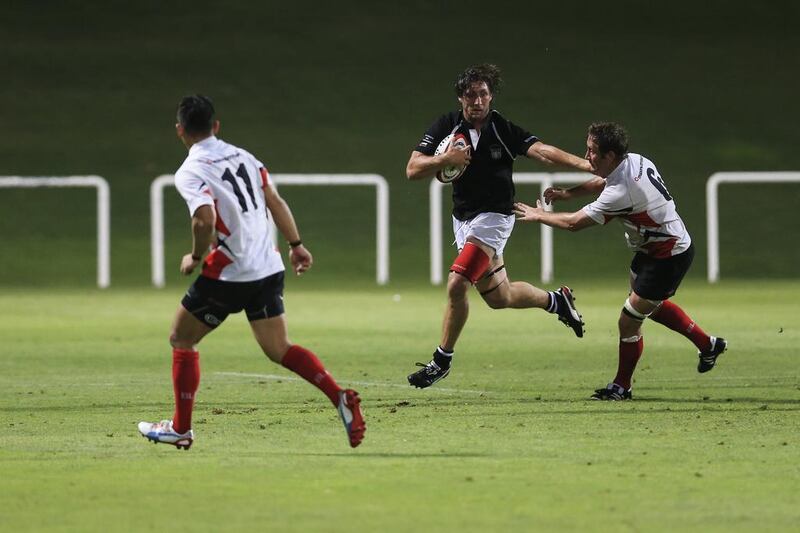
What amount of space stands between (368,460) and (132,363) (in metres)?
6.26

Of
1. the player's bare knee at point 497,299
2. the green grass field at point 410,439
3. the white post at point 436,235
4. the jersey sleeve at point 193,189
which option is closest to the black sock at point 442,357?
the green grass field at point 410,439

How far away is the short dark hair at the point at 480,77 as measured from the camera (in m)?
11.1

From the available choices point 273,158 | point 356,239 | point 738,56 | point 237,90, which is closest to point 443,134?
point 356,239

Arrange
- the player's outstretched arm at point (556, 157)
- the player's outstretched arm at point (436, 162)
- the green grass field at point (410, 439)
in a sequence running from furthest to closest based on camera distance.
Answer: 1. the player's outstretched arm at point (436, 162)
2. the player's outstretched arm at point (556, 157)
3. the green grass field at point (410, 439)

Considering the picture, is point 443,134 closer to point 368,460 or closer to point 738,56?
point 368,460

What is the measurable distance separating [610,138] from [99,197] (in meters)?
17.0

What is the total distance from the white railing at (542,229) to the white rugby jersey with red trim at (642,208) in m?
14.3

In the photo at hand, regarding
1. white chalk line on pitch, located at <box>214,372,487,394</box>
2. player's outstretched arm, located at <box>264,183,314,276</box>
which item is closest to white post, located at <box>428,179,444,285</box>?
white chalk line on pitch, located at <box>214,372,487,394</box>

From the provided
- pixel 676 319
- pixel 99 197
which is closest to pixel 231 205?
pixel 676 319

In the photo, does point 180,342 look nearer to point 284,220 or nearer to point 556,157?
point 284,220

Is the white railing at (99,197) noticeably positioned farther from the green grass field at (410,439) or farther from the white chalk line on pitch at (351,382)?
the white chalk line on pitch at (351,382)

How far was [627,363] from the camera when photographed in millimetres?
10852

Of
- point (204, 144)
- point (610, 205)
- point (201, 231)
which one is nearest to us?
point (201, 231)

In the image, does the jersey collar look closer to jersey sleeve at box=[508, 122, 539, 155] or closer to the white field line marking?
jersey sleeve at box=[508, 122, 539, 155]
